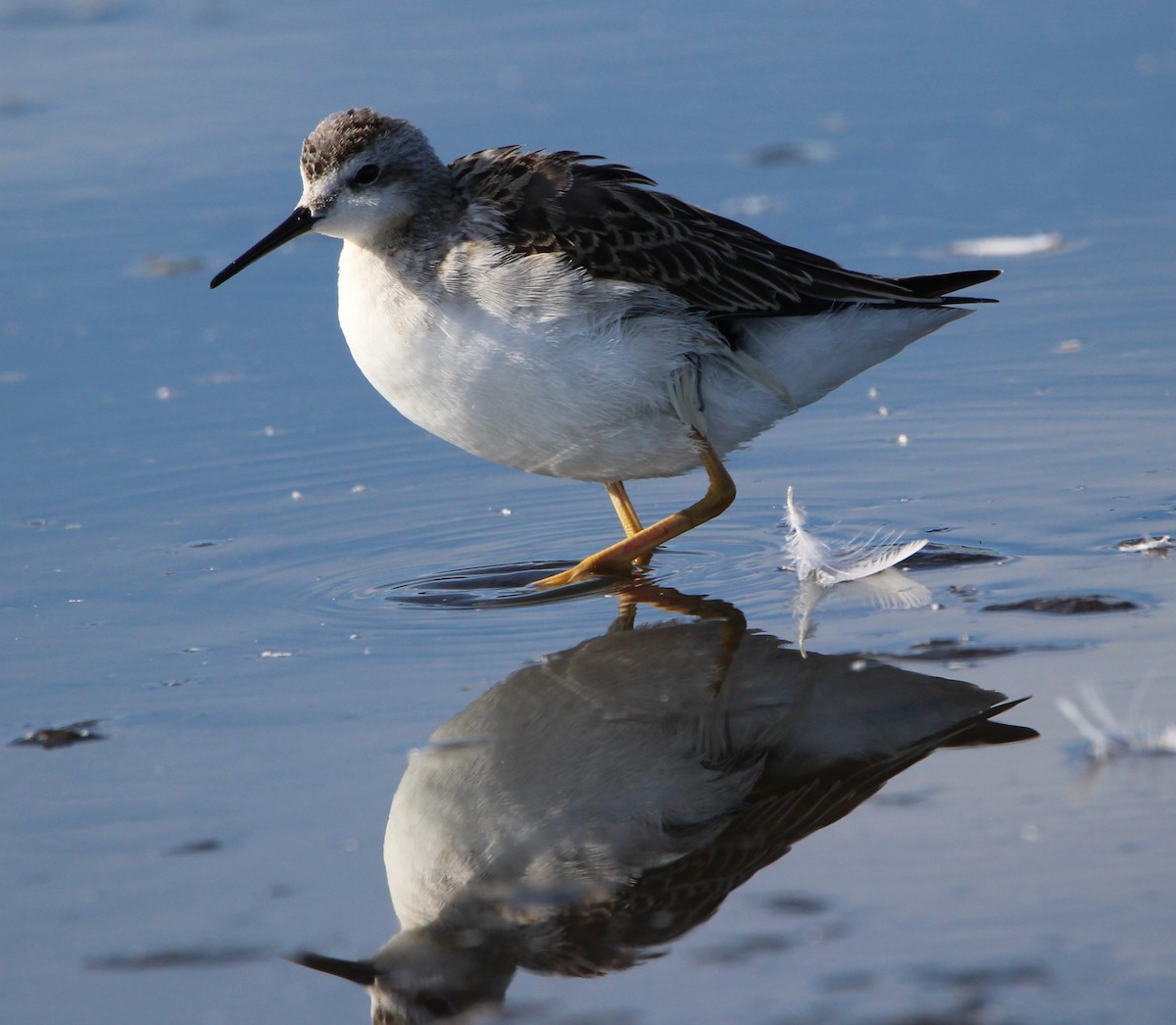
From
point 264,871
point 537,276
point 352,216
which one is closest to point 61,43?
point 352,216

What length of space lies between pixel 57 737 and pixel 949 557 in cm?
292

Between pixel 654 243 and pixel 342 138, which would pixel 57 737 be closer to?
pixel 342 138

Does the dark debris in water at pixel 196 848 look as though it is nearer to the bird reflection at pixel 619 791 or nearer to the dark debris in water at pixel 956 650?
the bird reflection at pixel 619 791

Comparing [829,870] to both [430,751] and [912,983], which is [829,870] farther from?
[430,751]

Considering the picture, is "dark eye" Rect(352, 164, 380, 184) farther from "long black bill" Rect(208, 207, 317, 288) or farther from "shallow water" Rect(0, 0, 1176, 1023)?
"shallow water" Rect(0, 0, 1176, 1023)

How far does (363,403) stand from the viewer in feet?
25.8

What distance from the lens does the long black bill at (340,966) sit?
11.7 feet

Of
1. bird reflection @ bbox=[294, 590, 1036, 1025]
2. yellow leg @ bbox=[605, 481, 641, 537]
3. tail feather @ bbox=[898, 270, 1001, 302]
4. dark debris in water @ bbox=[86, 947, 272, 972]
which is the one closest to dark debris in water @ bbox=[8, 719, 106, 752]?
bird reflection @ bbox=[294, 590, 1036, 1025]

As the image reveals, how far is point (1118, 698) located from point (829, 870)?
114 centimetres

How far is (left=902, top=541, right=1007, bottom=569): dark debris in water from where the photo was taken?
18.7 feet

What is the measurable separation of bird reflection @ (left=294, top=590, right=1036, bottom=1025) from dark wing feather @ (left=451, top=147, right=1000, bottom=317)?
4.59 feet

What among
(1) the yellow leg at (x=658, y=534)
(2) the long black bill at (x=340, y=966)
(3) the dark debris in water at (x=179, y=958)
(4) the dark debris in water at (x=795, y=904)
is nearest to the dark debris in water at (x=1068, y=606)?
(1) the yellow leg at (x=658, y=534)

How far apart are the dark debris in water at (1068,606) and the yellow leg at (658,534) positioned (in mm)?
1281

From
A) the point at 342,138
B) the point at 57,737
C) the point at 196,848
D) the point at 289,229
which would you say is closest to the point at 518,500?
the point at 289,229
